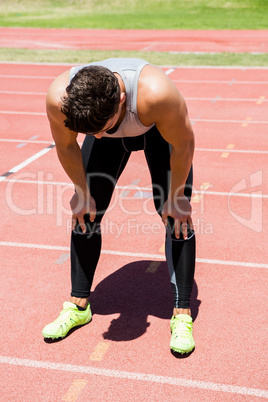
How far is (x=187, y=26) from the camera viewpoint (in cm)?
2670

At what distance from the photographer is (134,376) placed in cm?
292

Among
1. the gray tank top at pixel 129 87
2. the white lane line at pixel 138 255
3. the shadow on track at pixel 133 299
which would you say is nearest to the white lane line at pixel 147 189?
the white lane line at pixel 138 255

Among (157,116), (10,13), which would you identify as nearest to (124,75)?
(157,116)

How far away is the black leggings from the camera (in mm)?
3125

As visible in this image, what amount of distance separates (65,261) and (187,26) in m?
24.4

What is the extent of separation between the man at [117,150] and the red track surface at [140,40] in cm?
1628

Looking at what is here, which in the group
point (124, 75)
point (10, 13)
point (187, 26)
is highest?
point (10, 13)

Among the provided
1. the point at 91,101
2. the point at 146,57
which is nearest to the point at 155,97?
the point at 91,101

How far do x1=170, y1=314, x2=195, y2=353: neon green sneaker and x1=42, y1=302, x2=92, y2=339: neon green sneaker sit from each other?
55cm

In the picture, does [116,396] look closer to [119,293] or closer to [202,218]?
[119,293]

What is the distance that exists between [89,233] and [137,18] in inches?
1186

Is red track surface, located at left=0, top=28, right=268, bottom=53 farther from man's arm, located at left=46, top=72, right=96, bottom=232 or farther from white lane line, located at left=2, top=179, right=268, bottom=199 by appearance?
man's arm, located at left=46, top=72, right=96, bottom=232

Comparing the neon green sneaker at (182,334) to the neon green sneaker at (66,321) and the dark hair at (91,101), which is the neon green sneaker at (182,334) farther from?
the dark hair at (91,101)

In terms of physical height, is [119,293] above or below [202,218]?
below
